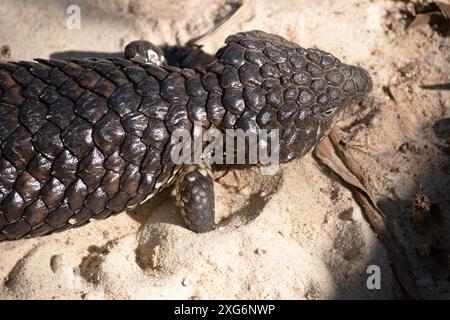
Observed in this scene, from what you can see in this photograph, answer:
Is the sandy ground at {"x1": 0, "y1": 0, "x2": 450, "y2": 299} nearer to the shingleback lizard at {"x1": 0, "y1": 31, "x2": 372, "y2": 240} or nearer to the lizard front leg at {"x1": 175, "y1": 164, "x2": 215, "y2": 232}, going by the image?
the lizard front leg at {"x1": 175, "y1": 164, "x2": 215, "y2": 232}

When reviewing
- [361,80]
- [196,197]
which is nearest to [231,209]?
[196,197]

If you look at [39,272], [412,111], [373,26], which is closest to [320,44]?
[373,26]

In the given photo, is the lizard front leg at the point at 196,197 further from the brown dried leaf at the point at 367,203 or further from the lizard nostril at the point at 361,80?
the lizard nostril at the point at 361,80

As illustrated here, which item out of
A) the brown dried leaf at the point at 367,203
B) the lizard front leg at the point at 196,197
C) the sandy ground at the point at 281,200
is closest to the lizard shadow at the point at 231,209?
the sandy ground at the point at 281,200

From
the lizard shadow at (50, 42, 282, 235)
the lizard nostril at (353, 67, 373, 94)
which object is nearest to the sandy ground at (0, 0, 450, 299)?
the lizard shadow at (50, 42, 282, 235)

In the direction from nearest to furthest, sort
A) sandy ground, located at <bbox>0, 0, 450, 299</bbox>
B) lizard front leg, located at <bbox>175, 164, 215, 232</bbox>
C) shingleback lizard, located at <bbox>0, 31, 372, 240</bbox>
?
1. shingleback lizard, located at <bbox>0, 31, 372, 240</bbox>
2. sandy ground, located at <bbox>0, 0, 450, 299</bbox>
3. lizard front leg, located at <bbox>175, 164, 215, 232</bbox>
